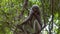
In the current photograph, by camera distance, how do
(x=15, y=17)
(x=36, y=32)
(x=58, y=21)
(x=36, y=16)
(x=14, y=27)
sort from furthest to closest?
(x=58, y=21)
(x=36, y=16)
(x=15, y=17)
(x=36, y=32)
(x=14, y=27)

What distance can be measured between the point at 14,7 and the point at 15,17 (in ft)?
1.43

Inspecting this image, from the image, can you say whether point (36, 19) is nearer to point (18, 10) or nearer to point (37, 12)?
point (37, 12)

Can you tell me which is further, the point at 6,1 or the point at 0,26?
the point at 6,1

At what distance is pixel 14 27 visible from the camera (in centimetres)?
266

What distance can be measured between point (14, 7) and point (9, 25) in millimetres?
962

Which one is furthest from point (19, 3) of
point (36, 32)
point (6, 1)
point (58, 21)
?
point (36, 32)

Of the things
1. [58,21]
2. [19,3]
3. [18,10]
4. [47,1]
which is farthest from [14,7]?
[58,21]

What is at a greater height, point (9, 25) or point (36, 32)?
point (9, 25)

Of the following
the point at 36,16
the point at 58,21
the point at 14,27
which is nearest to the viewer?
the point at 14,27

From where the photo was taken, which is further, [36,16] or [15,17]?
[36,16]

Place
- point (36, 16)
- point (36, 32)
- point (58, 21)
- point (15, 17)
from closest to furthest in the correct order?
point (36, 32) → point (15, 17) → point (36, 16) → point (58, 21)

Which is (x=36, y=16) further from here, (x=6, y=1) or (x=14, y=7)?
(x=6, y=1)

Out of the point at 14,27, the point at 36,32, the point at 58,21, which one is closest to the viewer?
the point at 14,27

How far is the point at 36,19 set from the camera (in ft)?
11.2
